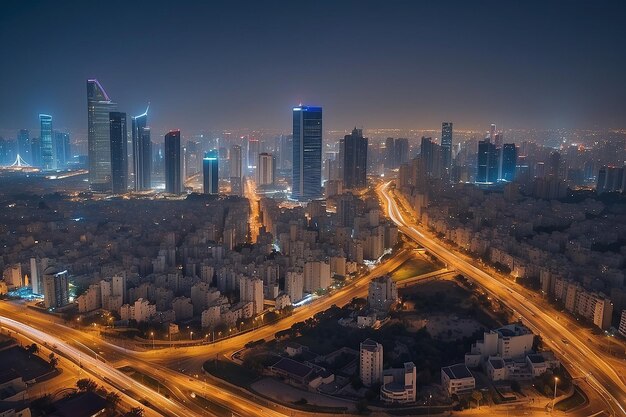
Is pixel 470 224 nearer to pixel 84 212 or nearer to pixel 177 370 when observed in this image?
pixel 177 370

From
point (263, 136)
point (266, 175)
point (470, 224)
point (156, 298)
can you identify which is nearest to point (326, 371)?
point (156, 298)

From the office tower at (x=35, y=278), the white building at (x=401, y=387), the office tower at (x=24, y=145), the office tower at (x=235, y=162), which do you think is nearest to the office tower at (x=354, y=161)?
the office tower at (x=235, y=162)

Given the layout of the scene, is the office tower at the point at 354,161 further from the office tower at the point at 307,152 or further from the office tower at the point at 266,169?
the office tower at the point at 266,169

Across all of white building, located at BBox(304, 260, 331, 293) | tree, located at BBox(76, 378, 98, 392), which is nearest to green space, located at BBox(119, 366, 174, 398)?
tree, located at BBox(76, 378, 98, 392)

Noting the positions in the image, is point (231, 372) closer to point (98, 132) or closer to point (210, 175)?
point (210, 175)

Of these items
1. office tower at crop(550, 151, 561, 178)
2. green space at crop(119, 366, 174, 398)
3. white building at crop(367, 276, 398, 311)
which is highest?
office tower at crop(550, 151, 561, 178)

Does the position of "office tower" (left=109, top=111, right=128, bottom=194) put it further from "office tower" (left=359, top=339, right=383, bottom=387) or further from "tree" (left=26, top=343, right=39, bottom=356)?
"office tower" (left=359, top=339, right=383, bottom=387)
